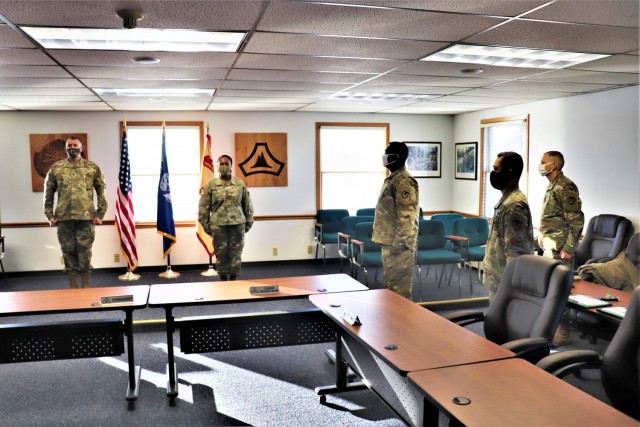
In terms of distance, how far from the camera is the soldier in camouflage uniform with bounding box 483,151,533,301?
3.46 metres

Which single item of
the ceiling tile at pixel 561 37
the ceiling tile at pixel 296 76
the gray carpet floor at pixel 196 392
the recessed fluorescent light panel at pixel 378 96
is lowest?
the gray carpet floor at pixel 196 392

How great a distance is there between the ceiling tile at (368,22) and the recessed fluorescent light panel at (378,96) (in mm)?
2691

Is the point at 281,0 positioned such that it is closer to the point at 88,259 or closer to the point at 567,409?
the point at 567,409

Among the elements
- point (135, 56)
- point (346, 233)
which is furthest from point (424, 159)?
point (135, 56)

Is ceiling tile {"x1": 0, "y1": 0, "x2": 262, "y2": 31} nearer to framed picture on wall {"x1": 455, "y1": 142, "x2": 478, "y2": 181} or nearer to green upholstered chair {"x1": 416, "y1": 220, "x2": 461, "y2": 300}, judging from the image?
green upholstered chair {"x1": 416, "y1": 220, "x2": 461, "y2": 300}

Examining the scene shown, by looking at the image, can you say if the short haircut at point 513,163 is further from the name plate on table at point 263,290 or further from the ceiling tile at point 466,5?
the name plate on table at point 263,290

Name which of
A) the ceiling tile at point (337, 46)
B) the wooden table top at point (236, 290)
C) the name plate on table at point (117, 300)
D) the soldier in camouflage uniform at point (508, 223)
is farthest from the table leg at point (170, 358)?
the soldier in camouflage uniform at point (508, 223)

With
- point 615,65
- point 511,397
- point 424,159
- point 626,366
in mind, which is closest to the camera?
point 511,397

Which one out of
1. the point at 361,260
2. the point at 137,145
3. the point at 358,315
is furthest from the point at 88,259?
the point at 358,315

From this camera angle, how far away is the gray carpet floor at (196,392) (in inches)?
120

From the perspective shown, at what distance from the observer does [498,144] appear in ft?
23.2

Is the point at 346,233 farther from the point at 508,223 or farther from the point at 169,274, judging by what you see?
the point at 508,223

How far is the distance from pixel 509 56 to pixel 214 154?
4619 mm

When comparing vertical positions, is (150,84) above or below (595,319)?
above
